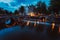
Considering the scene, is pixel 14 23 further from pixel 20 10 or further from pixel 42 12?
pixel 42 12

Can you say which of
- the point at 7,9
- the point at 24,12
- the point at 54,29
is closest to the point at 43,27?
the point at 54,29

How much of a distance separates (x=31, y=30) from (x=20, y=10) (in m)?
0.77

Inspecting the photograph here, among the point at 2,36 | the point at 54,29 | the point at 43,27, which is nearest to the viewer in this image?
the point at 2,36

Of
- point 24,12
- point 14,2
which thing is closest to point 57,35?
point 24,12

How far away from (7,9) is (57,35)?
4.53 feet

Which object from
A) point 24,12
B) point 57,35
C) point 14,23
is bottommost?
point 57,35

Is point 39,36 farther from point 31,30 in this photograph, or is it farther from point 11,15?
point 11,15

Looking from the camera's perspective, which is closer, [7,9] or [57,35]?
[7,9]

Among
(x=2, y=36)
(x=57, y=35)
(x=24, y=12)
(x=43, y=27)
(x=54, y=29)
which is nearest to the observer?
(x=2, y=36)

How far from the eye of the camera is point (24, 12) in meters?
3.98

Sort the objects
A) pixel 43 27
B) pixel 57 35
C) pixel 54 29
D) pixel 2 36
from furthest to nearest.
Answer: pixel 43 27, pixel 54 29, pixel 57 35, pixel 2 36

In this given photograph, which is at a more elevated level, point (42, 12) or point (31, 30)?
point (42, 12)

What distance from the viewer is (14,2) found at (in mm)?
3762

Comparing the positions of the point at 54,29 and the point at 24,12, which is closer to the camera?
the point at 24,12
